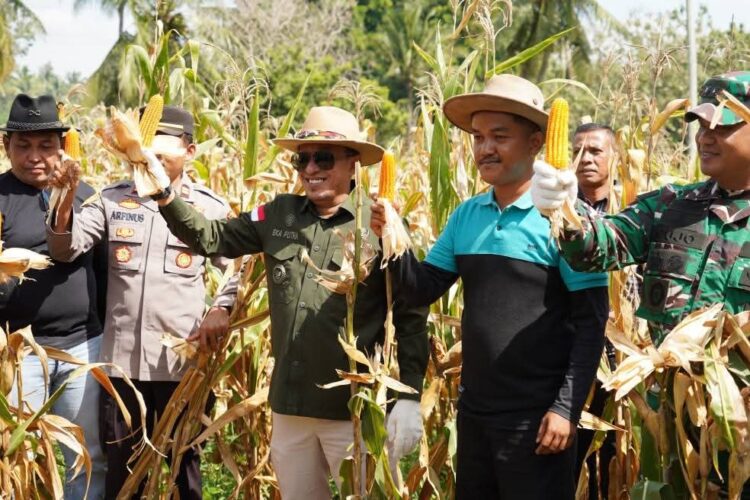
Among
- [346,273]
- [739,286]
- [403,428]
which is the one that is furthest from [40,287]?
[739,286]

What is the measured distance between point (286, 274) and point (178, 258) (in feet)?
2.49

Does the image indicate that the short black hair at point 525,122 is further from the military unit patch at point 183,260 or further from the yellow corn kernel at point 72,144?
the military unit patch at point 183,260

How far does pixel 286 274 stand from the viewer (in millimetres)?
3189

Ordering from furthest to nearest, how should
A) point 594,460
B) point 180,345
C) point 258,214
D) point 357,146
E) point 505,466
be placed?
1. point 594,460
2. point 180,345
3. point 258,214
4. point 357,146
5. point 505,466

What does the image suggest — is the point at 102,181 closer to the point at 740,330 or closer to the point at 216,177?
the point at 216,177

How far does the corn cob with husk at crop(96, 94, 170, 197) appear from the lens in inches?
106

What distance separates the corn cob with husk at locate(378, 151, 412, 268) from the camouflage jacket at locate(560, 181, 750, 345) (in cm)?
49

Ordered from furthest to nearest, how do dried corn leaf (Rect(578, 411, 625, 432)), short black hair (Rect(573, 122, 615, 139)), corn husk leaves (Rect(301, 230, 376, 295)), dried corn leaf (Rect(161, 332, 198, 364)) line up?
short black hair (Rect(573, 122, 615, 139)) → dried corn leaf (Rect(161, 332, 198, 364)) → dried corn leaf (Rect(578, 411, 625, 432)) → corn husk leaves (Rect(301, 230, 376, 295))

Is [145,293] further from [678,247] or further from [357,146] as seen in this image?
[678,247]

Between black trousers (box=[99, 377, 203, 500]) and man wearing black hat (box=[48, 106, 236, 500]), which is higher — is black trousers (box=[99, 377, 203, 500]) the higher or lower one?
the lower one

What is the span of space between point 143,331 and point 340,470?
42.0 inches

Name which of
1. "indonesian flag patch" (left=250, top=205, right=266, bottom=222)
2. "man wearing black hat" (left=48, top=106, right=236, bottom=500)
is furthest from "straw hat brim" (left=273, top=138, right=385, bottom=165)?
"man wearing black hat" (left=48, top=106, right=236, bottom=500)

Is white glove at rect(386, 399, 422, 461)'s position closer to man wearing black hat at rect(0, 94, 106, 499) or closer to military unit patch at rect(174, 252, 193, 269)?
military unit patch at rect(174, 252, 193, 269)

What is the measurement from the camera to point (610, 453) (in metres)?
3.70
